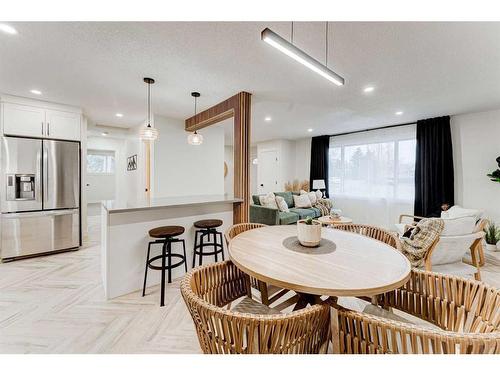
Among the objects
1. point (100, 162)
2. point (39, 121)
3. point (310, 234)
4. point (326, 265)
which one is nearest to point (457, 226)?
point (310, 234)

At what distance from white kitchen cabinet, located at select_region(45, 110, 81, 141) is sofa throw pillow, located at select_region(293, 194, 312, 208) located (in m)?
5.01

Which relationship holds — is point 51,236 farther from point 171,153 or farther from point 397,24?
point 397,24

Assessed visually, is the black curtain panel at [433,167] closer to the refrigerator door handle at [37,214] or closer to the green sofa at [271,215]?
the green sofa at [271,215]

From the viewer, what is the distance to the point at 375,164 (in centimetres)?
556

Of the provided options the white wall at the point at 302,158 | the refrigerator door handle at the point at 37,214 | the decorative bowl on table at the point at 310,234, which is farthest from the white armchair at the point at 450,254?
the refrigerator door handle at the point at 37,214

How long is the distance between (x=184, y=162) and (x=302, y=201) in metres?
3.28

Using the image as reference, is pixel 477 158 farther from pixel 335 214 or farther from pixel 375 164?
pixel 335 214

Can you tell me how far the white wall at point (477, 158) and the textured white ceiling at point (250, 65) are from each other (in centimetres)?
40

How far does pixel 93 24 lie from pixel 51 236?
3.35m

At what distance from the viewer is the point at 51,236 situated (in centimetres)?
343

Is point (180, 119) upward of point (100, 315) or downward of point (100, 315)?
upward

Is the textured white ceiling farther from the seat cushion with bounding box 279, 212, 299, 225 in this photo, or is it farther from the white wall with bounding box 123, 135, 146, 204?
the seat cushion with bounding box 279, 212, 299, 225

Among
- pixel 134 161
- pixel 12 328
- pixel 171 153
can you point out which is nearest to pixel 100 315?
pixel 12 328

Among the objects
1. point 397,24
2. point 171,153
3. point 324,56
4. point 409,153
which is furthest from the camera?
point 409,153
